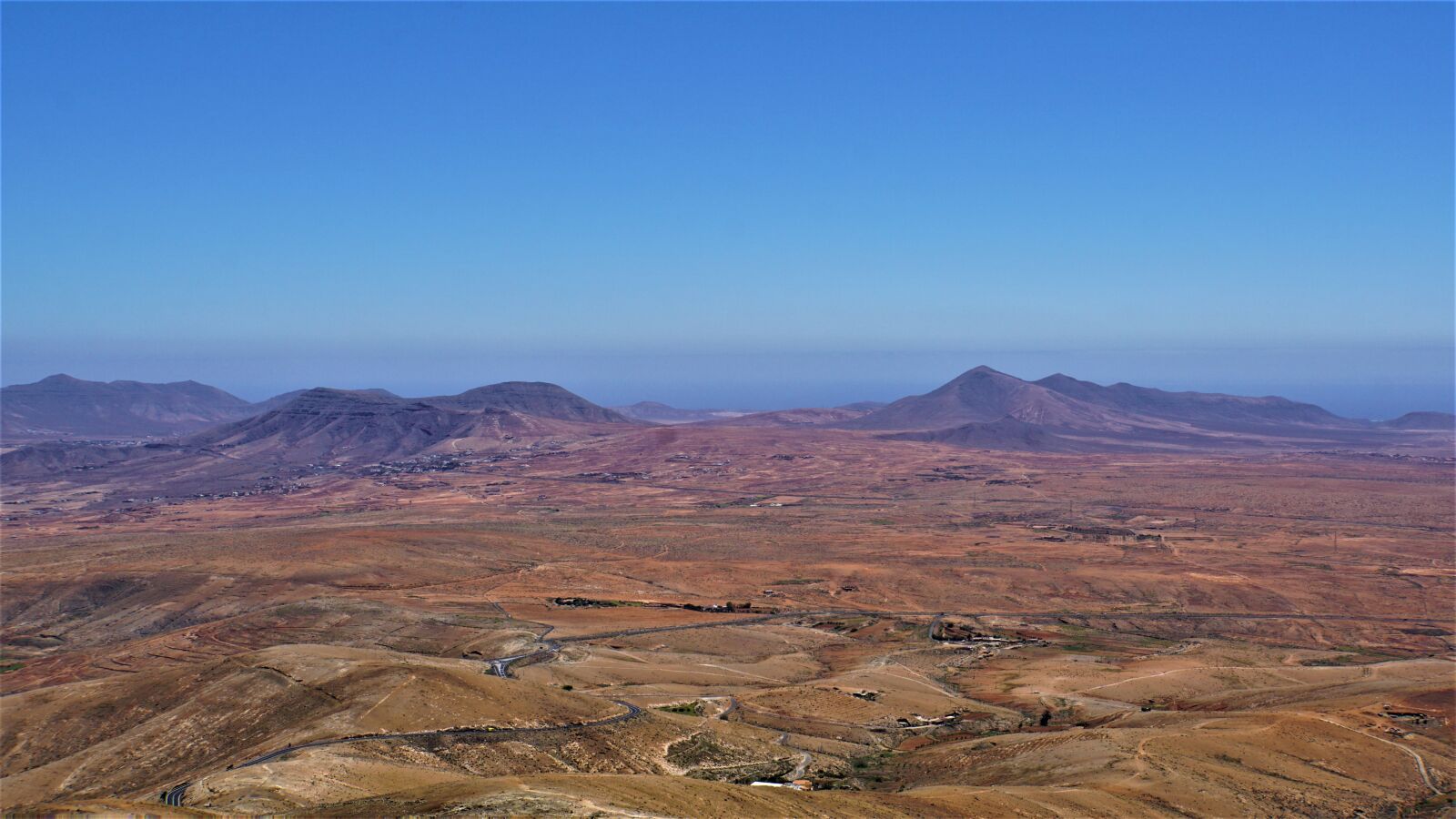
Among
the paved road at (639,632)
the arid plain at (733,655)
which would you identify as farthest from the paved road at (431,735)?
the arid plain at (733,655)

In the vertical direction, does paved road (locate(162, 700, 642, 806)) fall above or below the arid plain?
above

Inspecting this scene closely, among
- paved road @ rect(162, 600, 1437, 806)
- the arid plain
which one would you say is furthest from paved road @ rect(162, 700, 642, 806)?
the arid plain

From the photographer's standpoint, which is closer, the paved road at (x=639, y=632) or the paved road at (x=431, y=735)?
the paved road at (x=431, y=735)

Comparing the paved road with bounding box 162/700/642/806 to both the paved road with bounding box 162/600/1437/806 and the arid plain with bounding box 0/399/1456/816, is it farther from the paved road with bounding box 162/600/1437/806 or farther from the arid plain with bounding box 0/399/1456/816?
the arid plain with bounding box 0/399/1456/816

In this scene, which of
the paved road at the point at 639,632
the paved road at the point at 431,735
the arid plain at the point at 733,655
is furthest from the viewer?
the paved road at the point at 639,632

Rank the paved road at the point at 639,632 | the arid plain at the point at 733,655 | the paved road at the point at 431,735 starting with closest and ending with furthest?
the paved road at the point at 431,735, the arid plain at the point at 733,655, the paved road at the point at 639,632

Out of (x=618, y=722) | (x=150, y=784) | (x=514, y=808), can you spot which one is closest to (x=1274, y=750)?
(x=618, y=722)

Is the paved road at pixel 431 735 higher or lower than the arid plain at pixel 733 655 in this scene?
higher

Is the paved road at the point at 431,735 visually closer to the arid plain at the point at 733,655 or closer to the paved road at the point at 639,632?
the paved road at the point at 639,632
